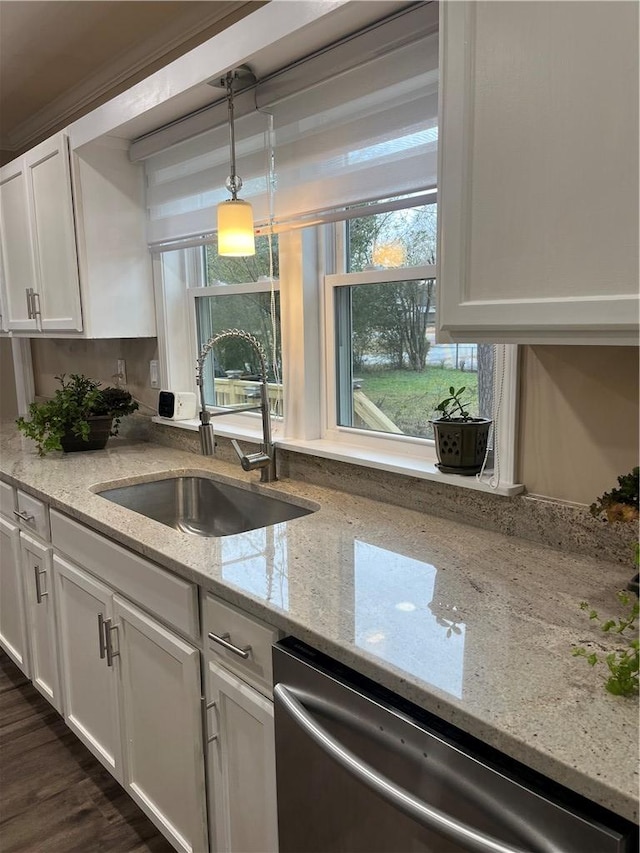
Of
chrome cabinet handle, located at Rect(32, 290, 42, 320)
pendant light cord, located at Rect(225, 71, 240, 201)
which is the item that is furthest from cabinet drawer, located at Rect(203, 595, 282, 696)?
chrome cabinet handle, located at Rect(32, 290, 42, 320)

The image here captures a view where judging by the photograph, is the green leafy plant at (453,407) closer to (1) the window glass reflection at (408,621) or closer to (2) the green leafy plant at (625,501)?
(1) the window glass reflection at (408,621)

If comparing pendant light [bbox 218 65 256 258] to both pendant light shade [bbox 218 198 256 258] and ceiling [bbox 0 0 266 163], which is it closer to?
pendant light shade [bbox 218 198 256 258]

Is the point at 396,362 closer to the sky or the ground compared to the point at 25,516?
closer to the sky

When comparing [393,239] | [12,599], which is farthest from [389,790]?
[12,599]

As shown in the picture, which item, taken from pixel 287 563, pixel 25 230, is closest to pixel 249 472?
pixel 287 563

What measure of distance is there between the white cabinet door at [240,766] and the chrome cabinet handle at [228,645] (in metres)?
0.07

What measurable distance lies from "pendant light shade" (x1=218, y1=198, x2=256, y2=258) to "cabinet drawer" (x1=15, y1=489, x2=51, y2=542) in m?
1.03

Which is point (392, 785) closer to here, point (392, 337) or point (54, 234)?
point (392, 337)

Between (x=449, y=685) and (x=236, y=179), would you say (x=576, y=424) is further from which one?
(x=236, y=179)

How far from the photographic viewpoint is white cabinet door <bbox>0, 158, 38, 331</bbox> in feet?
9.84

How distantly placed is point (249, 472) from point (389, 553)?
89cm

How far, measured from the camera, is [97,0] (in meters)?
2.36

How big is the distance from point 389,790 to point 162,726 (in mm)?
868

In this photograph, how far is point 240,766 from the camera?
1.43 meters
